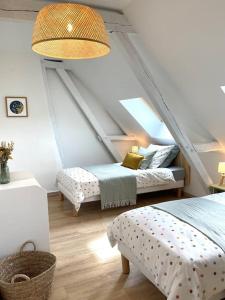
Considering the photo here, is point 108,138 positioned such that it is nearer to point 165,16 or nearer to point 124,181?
point 124,181

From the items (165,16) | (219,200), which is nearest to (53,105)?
Result: (165,16)

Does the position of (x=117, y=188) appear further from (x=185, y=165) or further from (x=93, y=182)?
(x=185, y=165)

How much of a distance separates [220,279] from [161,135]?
11.9 ft

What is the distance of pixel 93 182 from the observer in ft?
12.6

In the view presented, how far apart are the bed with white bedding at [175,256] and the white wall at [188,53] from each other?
1.55m

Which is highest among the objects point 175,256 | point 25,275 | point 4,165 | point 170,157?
point 4,165

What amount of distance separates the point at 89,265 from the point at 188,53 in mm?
2319

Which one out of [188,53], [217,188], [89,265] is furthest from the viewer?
[217,188]

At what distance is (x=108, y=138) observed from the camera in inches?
216

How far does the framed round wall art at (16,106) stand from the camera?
4422mm

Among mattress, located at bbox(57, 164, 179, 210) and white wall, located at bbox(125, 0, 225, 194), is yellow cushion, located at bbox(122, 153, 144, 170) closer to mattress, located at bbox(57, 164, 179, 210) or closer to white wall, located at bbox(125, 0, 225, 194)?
mattress, located at bbox(57, 164, 179, 210)

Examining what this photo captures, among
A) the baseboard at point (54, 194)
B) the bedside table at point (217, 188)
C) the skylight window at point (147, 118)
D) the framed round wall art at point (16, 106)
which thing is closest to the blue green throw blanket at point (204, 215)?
the bedside table at point (217, 188)

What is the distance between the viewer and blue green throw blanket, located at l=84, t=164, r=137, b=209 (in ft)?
12.6

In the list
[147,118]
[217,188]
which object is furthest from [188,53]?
[147,118]
